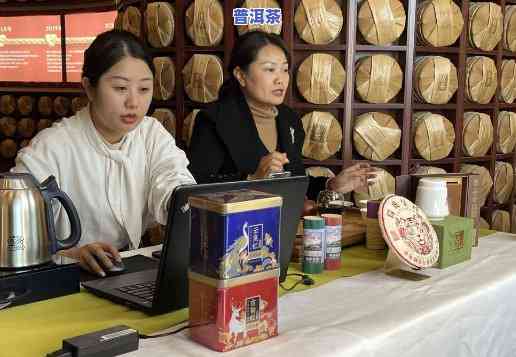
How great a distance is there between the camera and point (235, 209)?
1.08 meters

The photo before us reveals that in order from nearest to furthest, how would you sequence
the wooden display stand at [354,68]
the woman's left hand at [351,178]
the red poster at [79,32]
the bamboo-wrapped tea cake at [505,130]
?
the woman's left hand at [351,178]
the wooden display stand at [354,68]
the bamboo-wrapped tea cake at [505,130]
the red poster at [79,32]

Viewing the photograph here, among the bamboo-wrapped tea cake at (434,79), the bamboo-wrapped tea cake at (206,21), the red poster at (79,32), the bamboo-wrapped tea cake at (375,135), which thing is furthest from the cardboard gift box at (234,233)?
the red poster at (79,32)

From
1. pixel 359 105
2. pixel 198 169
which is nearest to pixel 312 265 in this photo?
pixel 198 169

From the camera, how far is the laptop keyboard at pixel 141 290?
1.40 m

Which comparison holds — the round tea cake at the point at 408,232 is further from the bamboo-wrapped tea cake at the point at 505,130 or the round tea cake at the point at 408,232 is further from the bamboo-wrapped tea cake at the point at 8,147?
the bamboo-wrapped tea cake at the point at 8,147

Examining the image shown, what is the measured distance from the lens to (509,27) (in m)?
4.42

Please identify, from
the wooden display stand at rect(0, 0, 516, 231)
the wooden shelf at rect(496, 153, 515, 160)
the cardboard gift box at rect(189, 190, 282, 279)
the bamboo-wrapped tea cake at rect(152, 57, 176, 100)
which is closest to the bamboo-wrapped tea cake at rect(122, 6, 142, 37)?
the wooden display stand at rect(0, 0, 516, 231)

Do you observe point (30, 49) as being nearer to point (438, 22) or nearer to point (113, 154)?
point (438, 22)

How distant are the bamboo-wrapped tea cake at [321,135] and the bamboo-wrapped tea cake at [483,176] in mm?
1015

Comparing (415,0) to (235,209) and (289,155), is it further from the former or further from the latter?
(235,209)

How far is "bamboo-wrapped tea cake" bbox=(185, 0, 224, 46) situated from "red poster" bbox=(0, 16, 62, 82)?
16.0 ft

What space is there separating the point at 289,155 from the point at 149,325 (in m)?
1.83

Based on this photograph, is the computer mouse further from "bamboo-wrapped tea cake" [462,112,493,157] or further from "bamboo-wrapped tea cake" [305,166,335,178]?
"bamboo-wrapped tea cake" [462,112,493,157]

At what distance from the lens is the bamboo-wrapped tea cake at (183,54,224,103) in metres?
3.97
